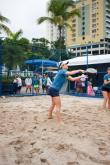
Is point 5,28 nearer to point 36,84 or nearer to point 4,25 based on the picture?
point 4,25

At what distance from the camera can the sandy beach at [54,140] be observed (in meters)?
6.25

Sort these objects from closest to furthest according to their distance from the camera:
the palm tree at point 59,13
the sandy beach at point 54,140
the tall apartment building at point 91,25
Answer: the sandy beach at point 54,140, the palm tree at point 59,13, the tall apartment building at point 91,25

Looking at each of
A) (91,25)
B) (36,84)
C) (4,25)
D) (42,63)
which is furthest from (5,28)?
(91,25)

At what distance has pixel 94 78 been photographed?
1908 cm

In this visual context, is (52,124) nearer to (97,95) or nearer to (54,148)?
(54,148)

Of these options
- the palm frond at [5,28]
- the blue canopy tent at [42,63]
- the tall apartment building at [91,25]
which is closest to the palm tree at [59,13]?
the palm frond at [5,28]

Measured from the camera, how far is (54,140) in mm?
7164

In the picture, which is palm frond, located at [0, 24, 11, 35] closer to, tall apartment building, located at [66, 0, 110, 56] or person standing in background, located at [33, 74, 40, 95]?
person standing in background, located at [33, 74, 40, 95]

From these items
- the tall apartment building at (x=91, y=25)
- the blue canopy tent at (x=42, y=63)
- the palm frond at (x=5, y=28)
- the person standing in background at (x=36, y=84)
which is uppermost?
the tall apartment building at (x=91, y=25)

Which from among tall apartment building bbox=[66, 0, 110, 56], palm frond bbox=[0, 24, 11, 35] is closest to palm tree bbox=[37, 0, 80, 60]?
palm frond bbox=[0, 24, 11, 35]

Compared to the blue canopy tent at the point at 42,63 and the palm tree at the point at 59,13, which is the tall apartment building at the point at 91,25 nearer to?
the palm tree at the point at 59,13

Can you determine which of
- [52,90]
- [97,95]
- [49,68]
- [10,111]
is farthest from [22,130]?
[49,68]

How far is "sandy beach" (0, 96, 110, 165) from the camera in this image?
20.5 feet

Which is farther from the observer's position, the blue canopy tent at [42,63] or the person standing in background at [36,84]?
the blue canopy tent at [42,63]
